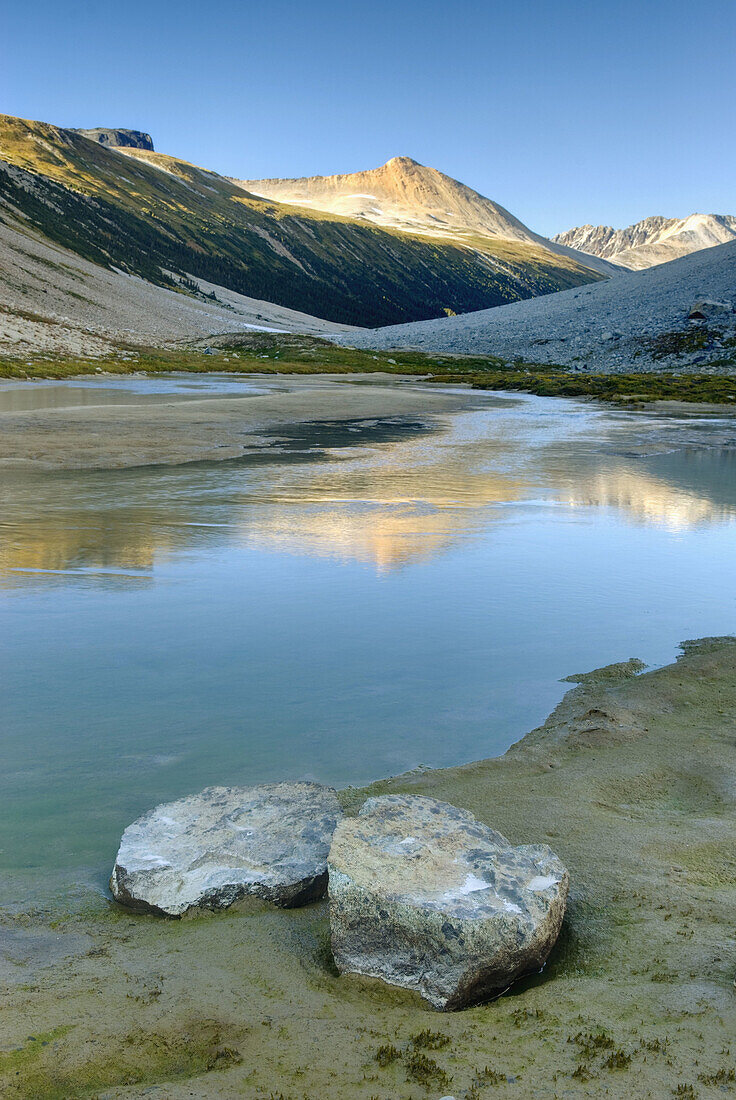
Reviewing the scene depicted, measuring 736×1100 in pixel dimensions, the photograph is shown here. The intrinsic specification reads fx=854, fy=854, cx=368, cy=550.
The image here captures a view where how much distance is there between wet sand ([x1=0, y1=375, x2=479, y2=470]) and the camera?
22734 mm

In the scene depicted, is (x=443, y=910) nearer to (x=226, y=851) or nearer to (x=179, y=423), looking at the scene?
(x=226, y=851)

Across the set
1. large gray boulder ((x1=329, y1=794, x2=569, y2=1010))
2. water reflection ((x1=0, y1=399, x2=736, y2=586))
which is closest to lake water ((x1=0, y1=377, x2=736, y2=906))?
water reflection ((x1=0, y1=399, x2=736, y2=586))

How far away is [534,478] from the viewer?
21203 millimetres

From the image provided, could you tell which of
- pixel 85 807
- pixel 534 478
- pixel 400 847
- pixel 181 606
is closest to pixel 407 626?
pixel 181 606

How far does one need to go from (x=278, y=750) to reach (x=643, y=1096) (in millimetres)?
4076

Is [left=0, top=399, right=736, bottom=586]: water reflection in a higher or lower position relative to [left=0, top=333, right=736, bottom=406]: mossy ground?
lower

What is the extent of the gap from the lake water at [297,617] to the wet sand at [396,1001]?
1021 millimetres

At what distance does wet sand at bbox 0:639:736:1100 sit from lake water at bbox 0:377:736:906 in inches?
40.2

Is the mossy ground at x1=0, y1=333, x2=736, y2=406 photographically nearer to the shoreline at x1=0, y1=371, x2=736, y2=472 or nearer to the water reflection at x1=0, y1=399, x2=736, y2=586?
the shoreline at x1=0, y1=371, x2=736, y2=472

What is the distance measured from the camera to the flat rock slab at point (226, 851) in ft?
15.9

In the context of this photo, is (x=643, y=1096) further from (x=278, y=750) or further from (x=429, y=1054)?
(x=278, y=750)

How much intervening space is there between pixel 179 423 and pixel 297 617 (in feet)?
72.5

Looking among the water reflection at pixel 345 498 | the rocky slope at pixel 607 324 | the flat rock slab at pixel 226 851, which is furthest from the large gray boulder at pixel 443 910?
the rocky slope at pixel 607 324

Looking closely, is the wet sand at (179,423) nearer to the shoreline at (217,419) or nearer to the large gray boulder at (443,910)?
the shoreline at (217,419)
